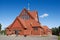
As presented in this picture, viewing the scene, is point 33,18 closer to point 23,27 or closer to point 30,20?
point 30,20

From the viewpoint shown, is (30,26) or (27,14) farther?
(27,14)

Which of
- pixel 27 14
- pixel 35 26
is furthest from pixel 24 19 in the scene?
pixel 35 26

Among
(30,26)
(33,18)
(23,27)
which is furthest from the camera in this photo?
(33,18)

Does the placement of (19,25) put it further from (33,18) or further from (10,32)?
(33,18)

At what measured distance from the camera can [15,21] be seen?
1999 inches

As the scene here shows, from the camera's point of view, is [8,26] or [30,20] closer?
[8,26]

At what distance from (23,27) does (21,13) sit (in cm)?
1007

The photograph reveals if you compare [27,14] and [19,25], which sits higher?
[27,14]

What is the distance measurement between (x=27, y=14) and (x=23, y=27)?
369 inches

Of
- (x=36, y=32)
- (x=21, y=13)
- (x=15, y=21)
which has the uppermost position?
(x=21, y=13)

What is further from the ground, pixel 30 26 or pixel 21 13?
pixel 21 13

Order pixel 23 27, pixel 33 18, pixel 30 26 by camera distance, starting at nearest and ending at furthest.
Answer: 1. pixel 23 27
2. pixel 30 26
3. pixel 33 18

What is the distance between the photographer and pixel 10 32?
167ft

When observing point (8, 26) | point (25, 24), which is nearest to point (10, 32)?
point (8, 26)
